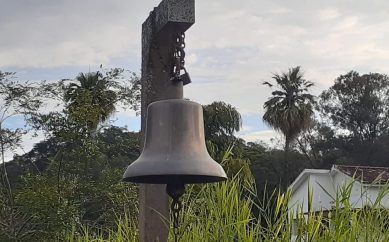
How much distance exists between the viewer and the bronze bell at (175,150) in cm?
326

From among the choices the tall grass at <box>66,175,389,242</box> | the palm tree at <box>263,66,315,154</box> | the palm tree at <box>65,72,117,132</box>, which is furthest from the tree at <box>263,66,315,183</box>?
the tall grass at <box>66,175,389,242</box>

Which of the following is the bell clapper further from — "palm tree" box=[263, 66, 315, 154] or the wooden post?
"palm tree" box=[263, 66, 315, 154]

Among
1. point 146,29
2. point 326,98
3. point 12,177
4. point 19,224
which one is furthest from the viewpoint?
point 326,98

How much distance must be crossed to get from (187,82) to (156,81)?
1.76ft

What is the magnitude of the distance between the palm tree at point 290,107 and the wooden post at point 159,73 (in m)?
27.2

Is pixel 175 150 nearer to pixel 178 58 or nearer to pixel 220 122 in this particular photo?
pixel 178 58

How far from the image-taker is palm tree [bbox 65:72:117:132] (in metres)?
10.0

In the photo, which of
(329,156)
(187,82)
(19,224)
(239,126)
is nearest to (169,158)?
(187,82)

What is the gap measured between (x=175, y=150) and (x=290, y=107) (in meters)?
29.0

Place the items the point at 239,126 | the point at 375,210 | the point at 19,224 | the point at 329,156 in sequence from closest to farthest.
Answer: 1. the point at 375,210
2. the point at 19,224
3. the point at 239,126
4. the point at 329,156

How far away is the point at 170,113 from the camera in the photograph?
11.3 ft

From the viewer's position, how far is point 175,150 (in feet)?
11.0

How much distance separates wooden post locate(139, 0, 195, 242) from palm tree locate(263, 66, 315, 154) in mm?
27197

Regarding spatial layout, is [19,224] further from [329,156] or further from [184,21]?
[329,156]
